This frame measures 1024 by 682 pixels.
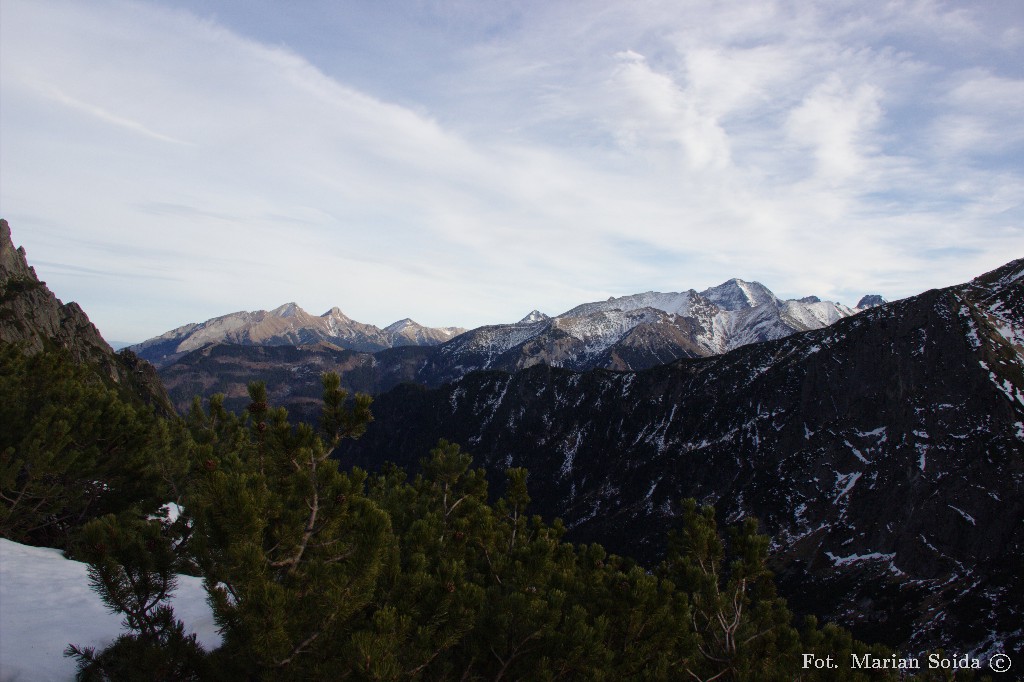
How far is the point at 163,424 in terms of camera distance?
25.6 metres

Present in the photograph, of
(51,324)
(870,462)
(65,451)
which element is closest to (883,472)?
(870,462)

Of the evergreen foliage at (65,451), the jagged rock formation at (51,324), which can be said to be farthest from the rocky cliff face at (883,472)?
the jagged rock formation at (51,324)

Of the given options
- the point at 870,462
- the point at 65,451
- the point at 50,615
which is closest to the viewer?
the point at 50,615

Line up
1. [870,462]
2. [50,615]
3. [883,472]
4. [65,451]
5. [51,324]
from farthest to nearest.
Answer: [51,324], [870,462], [883,472], [65,451], [50,615]

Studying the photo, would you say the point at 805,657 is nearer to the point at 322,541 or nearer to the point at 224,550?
the point at 322,541

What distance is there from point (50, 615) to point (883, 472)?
547ft

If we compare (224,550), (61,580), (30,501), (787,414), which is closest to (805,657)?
(224,550)

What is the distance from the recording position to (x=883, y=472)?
137000 mm

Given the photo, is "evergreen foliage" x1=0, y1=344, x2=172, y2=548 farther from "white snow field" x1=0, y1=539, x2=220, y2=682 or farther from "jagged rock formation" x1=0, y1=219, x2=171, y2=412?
"jagged rock formation" x1=0, y1=219, x2=171, y2=412

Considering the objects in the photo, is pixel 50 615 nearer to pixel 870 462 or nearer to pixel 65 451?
pixel 65 451

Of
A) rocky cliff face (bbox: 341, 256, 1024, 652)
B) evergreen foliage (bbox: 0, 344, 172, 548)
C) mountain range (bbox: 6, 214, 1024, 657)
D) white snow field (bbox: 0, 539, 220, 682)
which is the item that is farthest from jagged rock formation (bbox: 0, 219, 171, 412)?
rocky cliff face (bbox: 341, 256, 1024, 652)

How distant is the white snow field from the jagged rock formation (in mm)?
118977

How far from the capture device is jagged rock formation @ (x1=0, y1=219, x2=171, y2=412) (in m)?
126

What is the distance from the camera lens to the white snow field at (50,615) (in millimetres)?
11945
